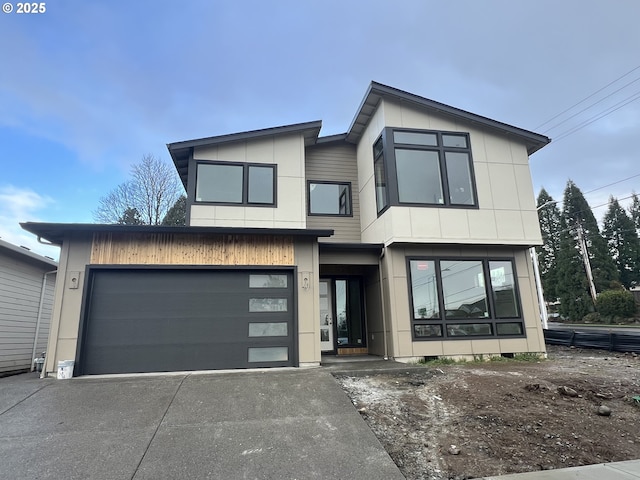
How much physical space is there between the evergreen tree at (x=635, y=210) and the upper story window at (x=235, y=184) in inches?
1789

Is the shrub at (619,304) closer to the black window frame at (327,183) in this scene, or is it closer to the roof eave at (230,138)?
the black window frame at (327,183)

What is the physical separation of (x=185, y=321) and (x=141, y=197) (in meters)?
18.2

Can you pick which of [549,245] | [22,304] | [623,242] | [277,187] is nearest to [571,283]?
[549,245]

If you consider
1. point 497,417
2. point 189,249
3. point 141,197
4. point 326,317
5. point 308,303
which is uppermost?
point 141,197

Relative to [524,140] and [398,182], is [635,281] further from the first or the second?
[398,182]

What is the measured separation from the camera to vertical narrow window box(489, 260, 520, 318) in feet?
27.2

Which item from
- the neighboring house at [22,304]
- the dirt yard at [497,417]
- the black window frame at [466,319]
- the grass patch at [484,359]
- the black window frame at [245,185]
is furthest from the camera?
the black window frame at [245,185]

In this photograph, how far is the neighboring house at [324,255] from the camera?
21.9ft

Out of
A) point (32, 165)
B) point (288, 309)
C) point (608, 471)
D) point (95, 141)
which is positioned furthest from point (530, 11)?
point (32, 165)

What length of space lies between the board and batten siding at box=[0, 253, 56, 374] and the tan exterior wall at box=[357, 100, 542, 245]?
28.5ft

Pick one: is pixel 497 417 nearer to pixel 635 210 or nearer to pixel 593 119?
pixel 593 119

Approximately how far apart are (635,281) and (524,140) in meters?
38.2

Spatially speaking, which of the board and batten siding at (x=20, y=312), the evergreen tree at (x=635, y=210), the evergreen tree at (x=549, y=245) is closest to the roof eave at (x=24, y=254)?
the board and batten siding at (x=20, y=312)

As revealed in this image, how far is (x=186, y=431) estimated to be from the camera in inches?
158
